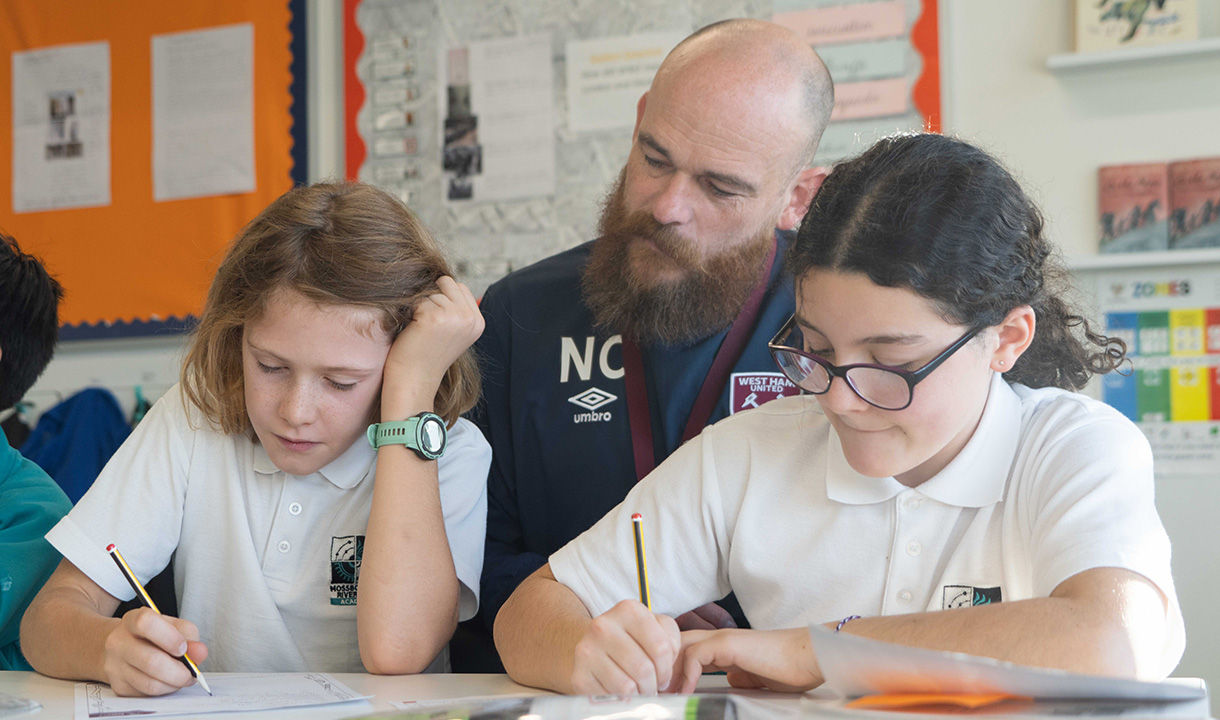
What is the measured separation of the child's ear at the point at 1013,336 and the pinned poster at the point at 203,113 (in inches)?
96.4

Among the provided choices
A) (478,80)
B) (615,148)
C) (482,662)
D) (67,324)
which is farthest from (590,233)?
(67,324)

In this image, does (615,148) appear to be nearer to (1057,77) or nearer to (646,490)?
(1057,77)

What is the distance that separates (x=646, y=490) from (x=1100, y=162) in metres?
1.71

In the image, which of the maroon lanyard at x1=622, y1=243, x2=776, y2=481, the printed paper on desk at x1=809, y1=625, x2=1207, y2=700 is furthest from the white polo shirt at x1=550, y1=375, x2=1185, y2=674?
the maroon lanyard at x1=622, y1=243, x2=776, y2=481

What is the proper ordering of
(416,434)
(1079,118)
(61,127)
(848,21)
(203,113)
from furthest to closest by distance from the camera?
1. (61,127)
2. (203,113)
3. (848,21)
4. (1079,118)
5. (416,434)

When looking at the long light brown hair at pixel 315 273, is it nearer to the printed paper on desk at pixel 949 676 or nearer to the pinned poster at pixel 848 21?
the printed paper on desk at pixel 949 676

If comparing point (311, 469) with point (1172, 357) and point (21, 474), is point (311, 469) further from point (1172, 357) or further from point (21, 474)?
point (1172, 357)

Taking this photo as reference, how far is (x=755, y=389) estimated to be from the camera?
166cm

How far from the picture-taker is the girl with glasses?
955 millimetres

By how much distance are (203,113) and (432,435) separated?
2.14 meters

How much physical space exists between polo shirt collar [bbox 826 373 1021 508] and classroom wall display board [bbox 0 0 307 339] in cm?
228

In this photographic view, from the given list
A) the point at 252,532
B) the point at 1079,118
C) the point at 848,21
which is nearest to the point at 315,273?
the point at 252,532

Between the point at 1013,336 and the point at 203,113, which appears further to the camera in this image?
the point at 203,113

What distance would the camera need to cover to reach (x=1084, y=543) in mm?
957
